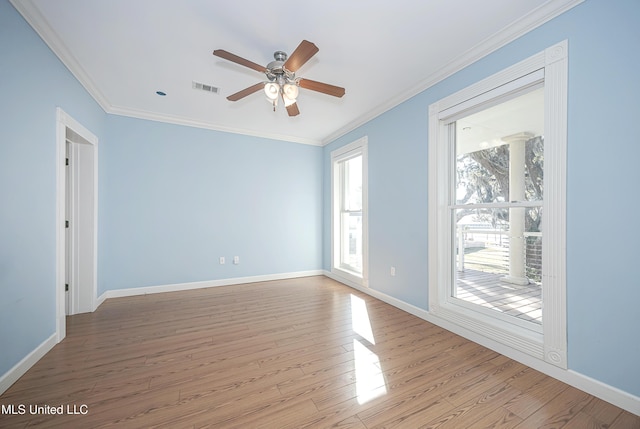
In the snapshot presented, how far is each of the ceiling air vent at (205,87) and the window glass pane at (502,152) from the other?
2878mm

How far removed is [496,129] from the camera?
244 cm

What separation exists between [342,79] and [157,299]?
389 cm

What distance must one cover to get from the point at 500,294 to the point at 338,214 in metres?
2.88

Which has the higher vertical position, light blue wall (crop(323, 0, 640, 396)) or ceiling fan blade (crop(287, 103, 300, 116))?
ceiling fan blade (crop(287, 103, 300, 116))

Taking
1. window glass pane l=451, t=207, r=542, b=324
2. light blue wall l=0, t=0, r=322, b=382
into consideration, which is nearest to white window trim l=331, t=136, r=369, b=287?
light blue wall l=0, t=0, r=322, b=382

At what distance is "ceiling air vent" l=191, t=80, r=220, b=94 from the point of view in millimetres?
3002

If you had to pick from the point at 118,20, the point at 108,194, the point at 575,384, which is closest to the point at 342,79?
the point at 118,20

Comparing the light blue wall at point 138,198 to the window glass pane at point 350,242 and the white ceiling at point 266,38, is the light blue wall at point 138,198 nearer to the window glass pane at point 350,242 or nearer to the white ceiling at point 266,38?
the white ceiling at point 266,38

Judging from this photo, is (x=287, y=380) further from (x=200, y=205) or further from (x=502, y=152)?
(x=200, y=205)

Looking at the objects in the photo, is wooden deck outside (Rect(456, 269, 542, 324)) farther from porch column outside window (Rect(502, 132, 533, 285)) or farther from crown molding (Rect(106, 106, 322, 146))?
crown molding (Rect(106, 106, 322, 146))

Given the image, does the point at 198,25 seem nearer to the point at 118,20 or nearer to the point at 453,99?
the point at 118,20

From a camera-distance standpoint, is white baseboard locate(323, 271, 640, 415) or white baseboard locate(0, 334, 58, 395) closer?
white baseboard locate(323, 271, 640, 415)

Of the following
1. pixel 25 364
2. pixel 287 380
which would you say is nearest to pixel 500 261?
pixel 287 380

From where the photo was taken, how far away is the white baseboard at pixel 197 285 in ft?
12.1
